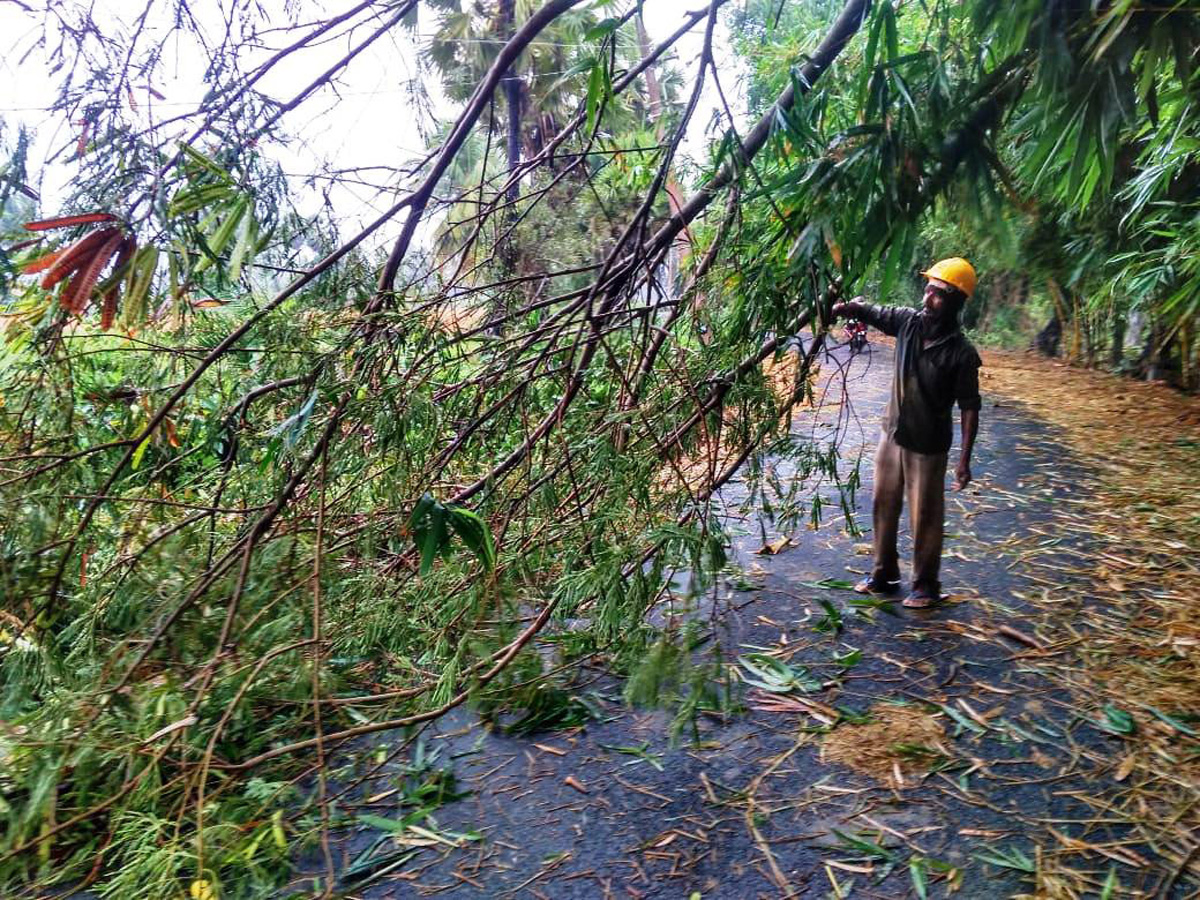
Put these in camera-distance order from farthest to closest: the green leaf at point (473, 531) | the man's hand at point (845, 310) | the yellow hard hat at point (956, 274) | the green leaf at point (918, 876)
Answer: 1. the yellow hard hat at point (956, 274)
2. the man's hand at point (845, 310)
3. the green leaf at point (918, 876)
4. the green leaf at point (473, 531)

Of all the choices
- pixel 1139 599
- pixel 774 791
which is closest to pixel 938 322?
pixel 1139 599

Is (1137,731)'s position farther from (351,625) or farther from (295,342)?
(295,342)

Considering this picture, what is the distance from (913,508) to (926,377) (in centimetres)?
58

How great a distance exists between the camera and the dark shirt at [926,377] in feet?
11.4

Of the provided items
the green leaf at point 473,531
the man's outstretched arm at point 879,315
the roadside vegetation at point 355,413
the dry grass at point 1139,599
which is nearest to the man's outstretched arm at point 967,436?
the man's outstretched arm at point 879,315

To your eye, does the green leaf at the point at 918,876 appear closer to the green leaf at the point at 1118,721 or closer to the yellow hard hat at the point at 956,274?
the green leaf at the point at 1118,721

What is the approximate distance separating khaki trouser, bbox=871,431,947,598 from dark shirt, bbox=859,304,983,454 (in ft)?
0.32

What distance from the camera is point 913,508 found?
3652 millimetres

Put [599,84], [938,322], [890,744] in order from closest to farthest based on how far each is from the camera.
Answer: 1. [599,84]
2. [890,744]
3. [938,322]

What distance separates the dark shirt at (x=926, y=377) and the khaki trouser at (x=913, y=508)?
0.10m

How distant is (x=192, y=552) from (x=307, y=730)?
0.73 m

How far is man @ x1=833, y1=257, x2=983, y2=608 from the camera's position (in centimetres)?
347

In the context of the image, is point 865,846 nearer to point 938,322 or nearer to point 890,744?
point 890,744

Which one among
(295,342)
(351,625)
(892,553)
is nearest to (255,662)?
(351,625)
